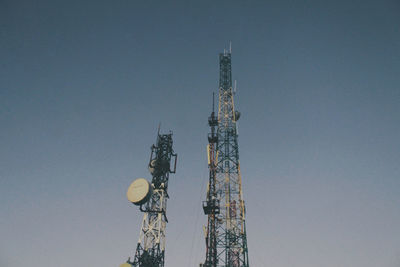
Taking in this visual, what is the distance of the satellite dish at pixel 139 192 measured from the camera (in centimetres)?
A: 3684

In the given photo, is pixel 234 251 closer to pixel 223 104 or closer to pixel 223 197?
pixel 223 197

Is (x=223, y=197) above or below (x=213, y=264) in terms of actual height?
above

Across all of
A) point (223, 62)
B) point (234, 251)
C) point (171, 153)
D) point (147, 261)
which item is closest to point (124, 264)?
point (147, 261)

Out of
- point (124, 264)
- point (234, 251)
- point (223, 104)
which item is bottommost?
point (124, 264)

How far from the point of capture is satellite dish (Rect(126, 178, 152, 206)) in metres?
36.8

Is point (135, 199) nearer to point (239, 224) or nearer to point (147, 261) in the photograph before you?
point (147, 261)

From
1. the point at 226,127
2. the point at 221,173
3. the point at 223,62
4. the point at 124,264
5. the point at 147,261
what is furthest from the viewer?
the point at 223,62

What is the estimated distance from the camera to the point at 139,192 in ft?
122

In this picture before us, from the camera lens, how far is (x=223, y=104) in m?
49.2

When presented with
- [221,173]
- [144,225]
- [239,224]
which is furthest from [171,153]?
[239,224]

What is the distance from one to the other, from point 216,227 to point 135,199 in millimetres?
12485

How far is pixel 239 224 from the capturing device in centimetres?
3834

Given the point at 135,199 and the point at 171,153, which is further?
the point at 171,153

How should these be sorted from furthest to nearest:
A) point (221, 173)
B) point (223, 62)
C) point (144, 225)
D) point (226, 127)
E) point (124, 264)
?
1. point (223, 62)
2. point (226, 127)
3. point (221, 173)
4. point (144, 225)
5. point (124, 264)
